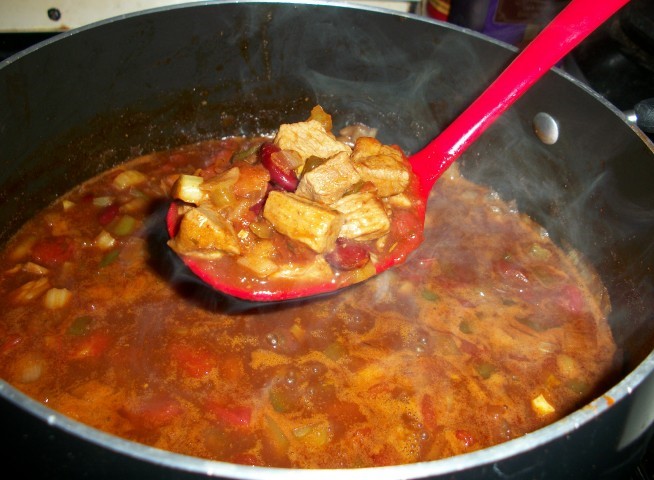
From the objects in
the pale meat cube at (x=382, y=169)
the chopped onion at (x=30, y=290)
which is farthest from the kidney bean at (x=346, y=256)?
the chopped onion at (x=30, y=290)

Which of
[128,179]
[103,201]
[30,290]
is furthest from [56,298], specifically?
[128,179]

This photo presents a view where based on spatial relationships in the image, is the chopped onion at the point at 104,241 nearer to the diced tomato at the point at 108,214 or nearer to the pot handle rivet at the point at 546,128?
the diced tomato at the point at 108,214

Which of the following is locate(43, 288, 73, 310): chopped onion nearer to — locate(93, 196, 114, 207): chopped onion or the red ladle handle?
locate(93, 196, 114, 207): chopped onion

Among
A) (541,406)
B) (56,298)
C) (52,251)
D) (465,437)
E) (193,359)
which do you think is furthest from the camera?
(52,251)

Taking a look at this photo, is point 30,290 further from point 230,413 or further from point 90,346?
point 230,413

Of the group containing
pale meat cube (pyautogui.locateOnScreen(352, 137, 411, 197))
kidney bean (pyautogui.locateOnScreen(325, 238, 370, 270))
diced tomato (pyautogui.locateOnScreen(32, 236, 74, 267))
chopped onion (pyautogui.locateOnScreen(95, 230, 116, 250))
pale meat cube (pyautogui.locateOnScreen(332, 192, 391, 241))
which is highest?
pale meat cube (pyautogui.locateOnScreen(352, 137, 411, 197))

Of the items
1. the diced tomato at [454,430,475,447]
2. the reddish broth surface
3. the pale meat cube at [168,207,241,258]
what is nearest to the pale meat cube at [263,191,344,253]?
the pale meat cube at [168,207,241,258]
